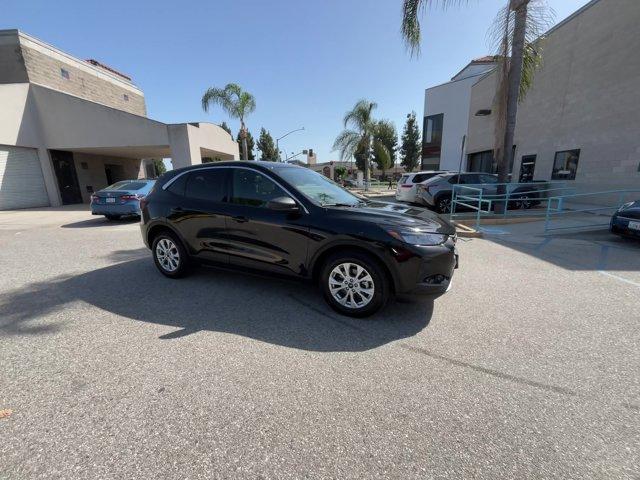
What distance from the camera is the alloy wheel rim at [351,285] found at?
3254 millimetres

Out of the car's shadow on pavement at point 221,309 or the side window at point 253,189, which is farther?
the side window at point 253,189

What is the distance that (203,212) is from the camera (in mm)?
4148

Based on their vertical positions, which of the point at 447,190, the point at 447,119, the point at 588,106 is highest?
the point at 447,119

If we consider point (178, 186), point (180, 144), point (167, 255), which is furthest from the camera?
point (180, 144)

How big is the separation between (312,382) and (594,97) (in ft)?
48.6

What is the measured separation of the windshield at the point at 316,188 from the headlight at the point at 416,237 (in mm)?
942

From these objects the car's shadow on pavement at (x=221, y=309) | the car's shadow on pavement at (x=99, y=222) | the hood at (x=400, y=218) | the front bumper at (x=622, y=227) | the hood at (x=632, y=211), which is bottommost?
the car's shadow on pavement at (x=221, y=309)

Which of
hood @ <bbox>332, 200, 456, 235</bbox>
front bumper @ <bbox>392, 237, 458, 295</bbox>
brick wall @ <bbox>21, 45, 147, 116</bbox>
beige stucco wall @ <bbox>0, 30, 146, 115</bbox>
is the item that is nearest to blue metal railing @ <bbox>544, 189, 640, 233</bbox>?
hood @ <bbox>332, 200, 456, 235</bbox>

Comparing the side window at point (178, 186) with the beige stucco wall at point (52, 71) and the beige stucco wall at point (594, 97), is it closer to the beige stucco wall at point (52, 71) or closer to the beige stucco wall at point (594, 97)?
the beige stucco wall at point (594, 97)

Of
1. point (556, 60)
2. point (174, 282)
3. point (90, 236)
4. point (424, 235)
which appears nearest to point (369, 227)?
point (424, 235)

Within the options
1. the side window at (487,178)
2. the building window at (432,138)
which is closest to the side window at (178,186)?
the side window at (487,178)

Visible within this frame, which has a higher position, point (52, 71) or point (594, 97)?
point (52, 71)

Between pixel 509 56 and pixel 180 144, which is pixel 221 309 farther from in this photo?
pixel 180 144

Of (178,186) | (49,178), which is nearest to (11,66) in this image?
(49,178)
